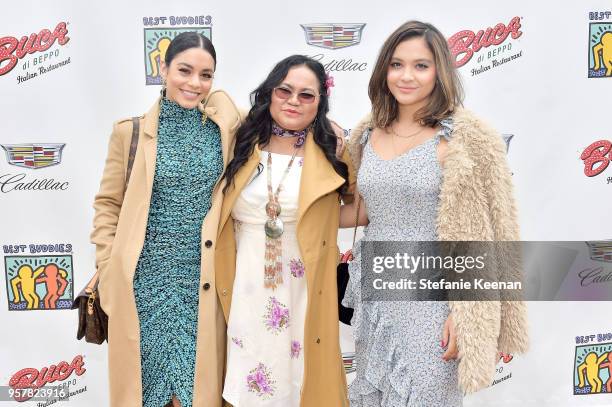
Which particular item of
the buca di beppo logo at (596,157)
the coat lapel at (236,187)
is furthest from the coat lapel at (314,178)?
the buca di beppo logo at (596,157)

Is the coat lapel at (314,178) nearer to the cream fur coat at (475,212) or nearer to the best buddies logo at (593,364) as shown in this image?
the cream fur coat at (475,212)

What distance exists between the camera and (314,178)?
97.8 inches

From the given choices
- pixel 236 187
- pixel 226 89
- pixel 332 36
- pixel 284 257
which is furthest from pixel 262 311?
pixel 332 36

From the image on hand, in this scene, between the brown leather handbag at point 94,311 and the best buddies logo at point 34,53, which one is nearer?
the brown leather handbag at point 94,311

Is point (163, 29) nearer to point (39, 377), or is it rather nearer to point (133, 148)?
point (133, 148)

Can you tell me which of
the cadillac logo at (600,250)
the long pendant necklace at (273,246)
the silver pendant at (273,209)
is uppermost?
the silver pendant at (273,209)

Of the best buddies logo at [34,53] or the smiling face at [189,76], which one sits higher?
the best buddies logo at [34,53]

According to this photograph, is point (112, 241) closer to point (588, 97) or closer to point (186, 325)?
point (186, 325)

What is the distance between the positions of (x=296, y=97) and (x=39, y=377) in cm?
282

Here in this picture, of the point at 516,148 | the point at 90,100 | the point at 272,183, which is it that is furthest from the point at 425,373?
the point at 90,100

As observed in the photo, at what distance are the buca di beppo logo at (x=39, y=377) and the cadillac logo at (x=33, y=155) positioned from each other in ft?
4.48

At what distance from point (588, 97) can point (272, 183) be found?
244 cm

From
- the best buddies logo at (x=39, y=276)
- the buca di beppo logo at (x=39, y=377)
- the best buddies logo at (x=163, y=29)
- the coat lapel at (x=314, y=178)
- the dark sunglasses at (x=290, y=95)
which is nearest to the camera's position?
the coat lapel at (x=314, y=178)

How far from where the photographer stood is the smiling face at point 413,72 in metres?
2.29
